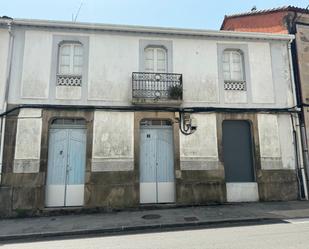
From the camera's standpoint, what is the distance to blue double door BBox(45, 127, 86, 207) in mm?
9117

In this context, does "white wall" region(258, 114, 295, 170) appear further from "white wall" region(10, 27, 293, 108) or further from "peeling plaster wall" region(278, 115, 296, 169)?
"white wall" region(10, 27, 293, 108)

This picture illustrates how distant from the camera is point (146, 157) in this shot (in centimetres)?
980

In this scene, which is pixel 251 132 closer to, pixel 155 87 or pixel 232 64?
pixel 232 64

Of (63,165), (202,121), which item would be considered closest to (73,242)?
(63,165)

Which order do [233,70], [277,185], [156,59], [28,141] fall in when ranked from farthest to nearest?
1. [233,70]
2. [156,59]
3. [277,185]
4. [28,141]

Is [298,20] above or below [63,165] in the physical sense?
above

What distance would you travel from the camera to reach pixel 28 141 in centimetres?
912

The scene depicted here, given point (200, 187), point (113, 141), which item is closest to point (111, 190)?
point (113, 141)

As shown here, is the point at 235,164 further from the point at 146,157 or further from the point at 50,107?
the point at 50,107

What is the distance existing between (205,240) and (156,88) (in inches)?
225

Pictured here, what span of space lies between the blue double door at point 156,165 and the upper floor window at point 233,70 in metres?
2.93

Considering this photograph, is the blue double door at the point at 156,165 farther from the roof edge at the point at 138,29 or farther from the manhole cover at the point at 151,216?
the roof edge at the point at 138,29

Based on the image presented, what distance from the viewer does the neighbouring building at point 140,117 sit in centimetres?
916

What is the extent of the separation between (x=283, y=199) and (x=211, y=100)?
14.7 ft
